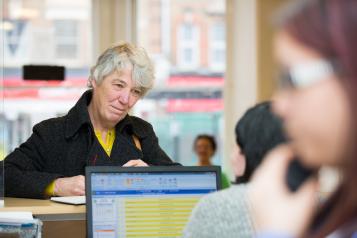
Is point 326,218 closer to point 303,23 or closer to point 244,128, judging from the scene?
point 303,23

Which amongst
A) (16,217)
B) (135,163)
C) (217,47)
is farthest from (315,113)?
(217,47)

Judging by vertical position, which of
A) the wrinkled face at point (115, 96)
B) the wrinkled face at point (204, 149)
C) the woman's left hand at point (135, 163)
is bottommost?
Answer: the wrinkled face at point (204, 149)

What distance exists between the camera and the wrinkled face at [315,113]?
0.54 metres

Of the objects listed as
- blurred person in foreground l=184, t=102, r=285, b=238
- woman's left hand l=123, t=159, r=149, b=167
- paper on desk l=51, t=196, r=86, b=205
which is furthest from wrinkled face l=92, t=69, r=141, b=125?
blurred person in foreground l=184, t=102, r=285, b=238

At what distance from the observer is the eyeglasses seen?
55 centimetres

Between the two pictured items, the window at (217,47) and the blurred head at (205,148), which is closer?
the blurred head at (205,148)

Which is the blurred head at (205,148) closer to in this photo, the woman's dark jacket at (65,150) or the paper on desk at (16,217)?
the woman's dark jacket at (65,150)

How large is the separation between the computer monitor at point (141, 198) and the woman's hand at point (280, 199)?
5.57 feet

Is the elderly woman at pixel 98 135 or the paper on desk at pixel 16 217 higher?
the elderly woman at pixel 98 135

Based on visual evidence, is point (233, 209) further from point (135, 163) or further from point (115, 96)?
point (115, 96)

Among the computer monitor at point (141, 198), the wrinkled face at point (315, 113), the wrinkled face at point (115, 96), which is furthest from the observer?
Result: the wrinkled face at point (115, 96)

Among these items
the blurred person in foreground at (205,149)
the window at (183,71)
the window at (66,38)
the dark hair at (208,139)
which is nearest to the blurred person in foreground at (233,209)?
the blurred person in foreground at (205,149)

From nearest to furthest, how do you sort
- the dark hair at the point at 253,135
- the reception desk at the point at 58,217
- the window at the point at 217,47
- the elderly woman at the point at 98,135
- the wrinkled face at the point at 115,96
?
the dark hair at the point at 253,135, the reception desk at the point at 58,217, the elderly woman at the point at 98,135, the wrinkled face at the point at 115,96, the window at the point at 217,47

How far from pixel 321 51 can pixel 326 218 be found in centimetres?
13
